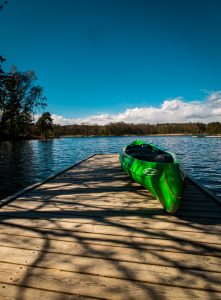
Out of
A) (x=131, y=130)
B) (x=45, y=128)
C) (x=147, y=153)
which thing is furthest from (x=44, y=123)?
(x=131, y=130)

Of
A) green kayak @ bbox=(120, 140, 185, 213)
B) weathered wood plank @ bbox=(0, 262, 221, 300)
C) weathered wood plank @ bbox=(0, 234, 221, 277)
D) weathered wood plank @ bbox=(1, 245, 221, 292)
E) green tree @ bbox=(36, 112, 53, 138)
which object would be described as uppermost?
green tree @ bbox=(36, 112, 53, 138)

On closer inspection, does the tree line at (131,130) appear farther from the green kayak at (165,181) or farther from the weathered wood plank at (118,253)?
the weathered wood plank at (118,253)

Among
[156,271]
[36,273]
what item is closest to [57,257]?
[36,273]

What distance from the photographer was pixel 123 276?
238 centimetres

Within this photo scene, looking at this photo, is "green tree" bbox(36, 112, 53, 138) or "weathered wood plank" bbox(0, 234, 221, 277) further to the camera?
"green tree" bbox(36, 112, 53, 138)

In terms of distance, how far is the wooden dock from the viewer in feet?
7.23

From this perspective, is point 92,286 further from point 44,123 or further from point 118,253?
point 44,123

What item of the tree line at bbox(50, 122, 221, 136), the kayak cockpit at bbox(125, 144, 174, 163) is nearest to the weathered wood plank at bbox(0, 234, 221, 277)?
the kayak cockpit at bbox(125, 144, 174, 163)

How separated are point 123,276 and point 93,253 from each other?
596 mm

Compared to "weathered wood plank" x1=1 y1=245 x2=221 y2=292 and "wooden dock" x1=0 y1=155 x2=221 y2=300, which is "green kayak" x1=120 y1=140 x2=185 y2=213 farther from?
"weathered wood plank" x1=1 y1=245 x2=221 y2=292

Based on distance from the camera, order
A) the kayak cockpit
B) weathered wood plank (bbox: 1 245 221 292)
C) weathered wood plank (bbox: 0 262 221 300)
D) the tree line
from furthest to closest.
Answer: the tree line, the kayak cockpit, weathered wood plank (bbox: 1 245 221 292), weathered wood plank (bbox: 0 262 221 300)

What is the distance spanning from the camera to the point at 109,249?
2930 mm

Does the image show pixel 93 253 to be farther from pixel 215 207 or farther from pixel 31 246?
pixel 215 207

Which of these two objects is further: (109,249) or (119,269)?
(109,249)
